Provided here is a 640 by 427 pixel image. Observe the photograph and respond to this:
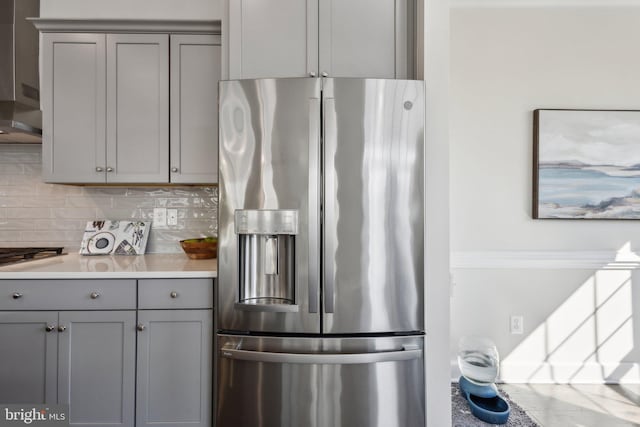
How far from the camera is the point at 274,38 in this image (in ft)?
6.24

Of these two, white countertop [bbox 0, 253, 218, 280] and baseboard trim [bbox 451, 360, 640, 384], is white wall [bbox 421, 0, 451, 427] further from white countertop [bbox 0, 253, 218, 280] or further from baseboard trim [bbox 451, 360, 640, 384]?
baseboard trim [bbox 451, 360, 640, 384]

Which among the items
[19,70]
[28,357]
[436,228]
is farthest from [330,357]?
[19,70]

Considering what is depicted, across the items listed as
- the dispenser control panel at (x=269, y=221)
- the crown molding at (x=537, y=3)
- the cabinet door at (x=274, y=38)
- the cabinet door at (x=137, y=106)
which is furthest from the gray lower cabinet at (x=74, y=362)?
the crown molding at (x=537, y=3)

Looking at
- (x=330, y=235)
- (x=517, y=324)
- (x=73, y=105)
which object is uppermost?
(x=73, y=105)

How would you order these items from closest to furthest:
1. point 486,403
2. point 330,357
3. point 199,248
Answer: point 330,357 → point 199,248 → point 486,403

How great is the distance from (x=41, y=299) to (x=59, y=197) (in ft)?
3.19

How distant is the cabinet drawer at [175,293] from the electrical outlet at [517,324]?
85.0 inches

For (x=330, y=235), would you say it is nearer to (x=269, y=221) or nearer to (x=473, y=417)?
(x=269, y=221)

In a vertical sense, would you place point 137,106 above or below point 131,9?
below

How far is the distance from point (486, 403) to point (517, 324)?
0.68 m

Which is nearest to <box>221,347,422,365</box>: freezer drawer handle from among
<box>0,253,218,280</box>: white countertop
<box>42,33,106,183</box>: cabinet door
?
<box>0,253,218,280</box>: white countertop

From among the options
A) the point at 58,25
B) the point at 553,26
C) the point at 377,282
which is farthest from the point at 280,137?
the point at 553,26

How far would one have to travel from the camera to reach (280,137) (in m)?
1.73

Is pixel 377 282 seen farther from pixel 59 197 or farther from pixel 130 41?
pixel 59 197
